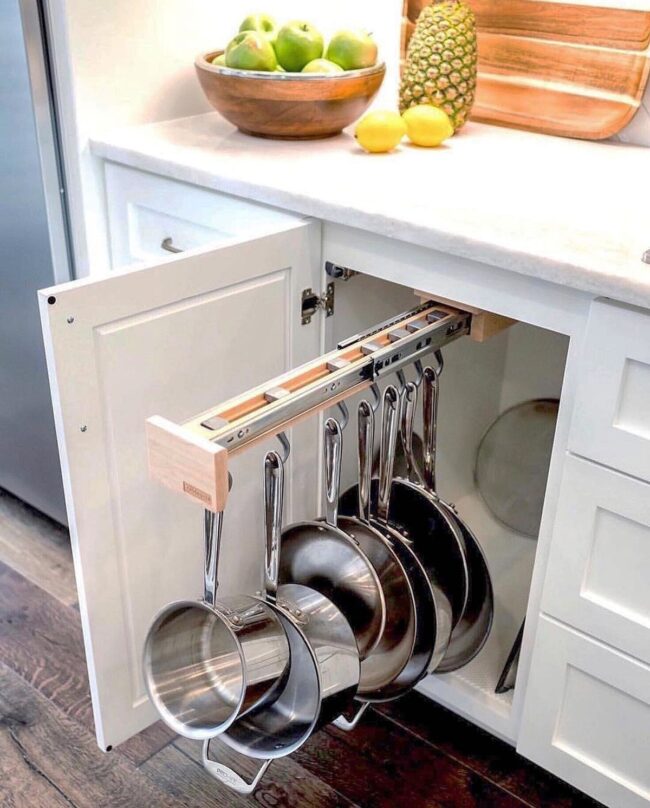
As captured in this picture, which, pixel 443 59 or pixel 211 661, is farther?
pixel 443 59

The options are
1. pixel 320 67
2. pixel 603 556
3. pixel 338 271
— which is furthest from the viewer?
pixel 320 67

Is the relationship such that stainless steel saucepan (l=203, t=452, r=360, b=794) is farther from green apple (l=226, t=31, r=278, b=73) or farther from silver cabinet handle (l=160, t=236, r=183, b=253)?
green apple (l=226, t=31, r=278, b=73)

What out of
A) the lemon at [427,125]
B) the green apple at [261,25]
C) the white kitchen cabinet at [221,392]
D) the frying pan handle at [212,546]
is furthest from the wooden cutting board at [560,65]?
the frying pan handle at [212,546]

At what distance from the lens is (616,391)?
3.11 feet

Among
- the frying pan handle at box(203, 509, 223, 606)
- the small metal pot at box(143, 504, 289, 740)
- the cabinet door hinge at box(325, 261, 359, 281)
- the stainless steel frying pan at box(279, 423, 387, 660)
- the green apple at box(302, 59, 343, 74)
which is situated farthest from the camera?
the green apple at box(302, 59, 343, 74)

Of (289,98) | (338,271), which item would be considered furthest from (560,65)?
(338,271)

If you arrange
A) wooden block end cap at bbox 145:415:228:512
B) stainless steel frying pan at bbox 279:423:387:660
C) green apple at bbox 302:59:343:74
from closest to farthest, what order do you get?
wooden block end cap at bbox 145:415:228:512 < stainless steel frying pan at bbox 279:423:387:660 < green apple at bbox 302:59:343:74

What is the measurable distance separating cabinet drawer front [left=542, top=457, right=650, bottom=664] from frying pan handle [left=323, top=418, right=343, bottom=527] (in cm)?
27

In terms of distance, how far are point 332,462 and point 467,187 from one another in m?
0.45

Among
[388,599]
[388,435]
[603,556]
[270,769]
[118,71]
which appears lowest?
[270,769]

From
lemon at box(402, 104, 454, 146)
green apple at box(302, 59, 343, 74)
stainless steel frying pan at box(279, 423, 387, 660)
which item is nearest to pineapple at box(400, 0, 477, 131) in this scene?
lemon at box(402, 104, 454, 146)

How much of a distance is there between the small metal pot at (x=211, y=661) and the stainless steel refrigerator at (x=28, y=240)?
2.36 ft

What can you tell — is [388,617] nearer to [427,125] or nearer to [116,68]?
[427,125]

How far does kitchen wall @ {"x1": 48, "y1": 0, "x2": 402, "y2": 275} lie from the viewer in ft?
4.43
